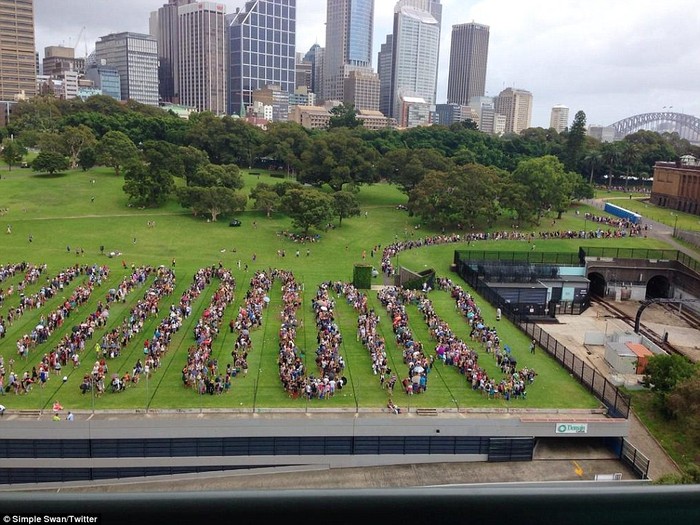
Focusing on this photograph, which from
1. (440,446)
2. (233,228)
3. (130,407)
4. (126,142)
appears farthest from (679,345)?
(126,142)

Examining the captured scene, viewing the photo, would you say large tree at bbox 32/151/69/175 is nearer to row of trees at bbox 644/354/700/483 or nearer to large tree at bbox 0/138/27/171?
large tree at bbox 0/138/27/171

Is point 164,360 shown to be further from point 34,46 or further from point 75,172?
point 34,46

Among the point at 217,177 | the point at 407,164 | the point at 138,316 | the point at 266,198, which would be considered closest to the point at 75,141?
the point at 217,177

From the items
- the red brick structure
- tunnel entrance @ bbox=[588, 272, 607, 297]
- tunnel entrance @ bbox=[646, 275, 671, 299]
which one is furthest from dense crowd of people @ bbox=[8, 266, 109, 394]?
the red brick structure

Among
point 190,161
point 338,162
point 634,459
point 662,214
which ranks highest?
point 338,162

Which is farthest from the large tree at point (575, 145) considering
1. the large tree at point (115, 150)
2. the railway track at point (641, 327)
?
the large tree at point (115, 150)

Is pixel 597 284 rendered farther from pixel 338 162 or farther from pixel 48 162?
pixel 48 162

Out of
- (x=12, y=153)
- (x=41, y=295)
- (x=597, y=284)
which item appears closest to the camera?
(x=41, y=295)
